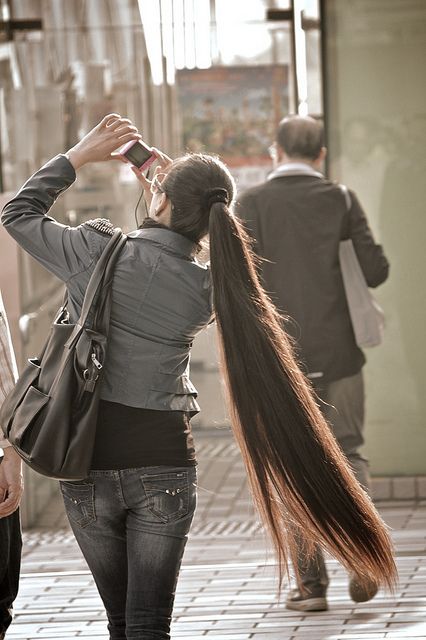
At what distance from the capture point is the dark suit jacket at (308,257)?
20.1 ft

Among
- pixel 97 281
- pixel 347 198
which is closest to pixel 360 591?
pixel 347 198

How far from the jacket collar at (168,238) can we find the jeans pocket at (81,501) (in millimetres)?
690

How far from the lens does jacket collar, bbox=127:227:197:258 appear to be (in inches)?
150

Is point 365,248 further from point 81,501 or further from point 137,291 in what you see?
point 81,501

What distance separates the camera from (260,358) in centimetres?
382

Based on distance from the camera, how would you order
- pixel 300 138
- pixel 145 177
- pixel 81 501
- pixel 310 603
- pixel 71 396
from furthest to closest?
pixel 300 138 < pixel 310 603 < pixel 145 177 < pixel 81 501 < pixel 71 396

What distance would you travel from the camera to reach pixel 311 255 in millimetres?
6152

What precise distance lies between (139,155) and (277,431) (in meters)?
0.91

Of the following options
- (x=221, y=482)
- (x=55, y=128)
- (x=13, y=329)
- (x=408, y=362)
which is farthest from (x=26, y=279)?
(x=408, y=362)

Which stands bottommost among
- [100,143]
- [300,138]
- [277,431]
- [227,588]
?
[227,588]

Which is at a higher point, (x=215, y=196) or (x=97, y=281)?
(x=215, y=196)

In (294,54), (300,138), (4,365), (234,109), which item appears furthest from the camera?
(234,109)

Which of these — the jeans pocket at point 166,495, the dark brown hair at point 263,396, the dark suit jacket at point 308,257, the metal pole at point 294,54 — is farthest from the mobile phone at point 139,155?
the metal pole at point 294,54

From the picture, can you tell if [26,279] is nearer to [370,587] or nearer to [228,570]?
[228,570]
